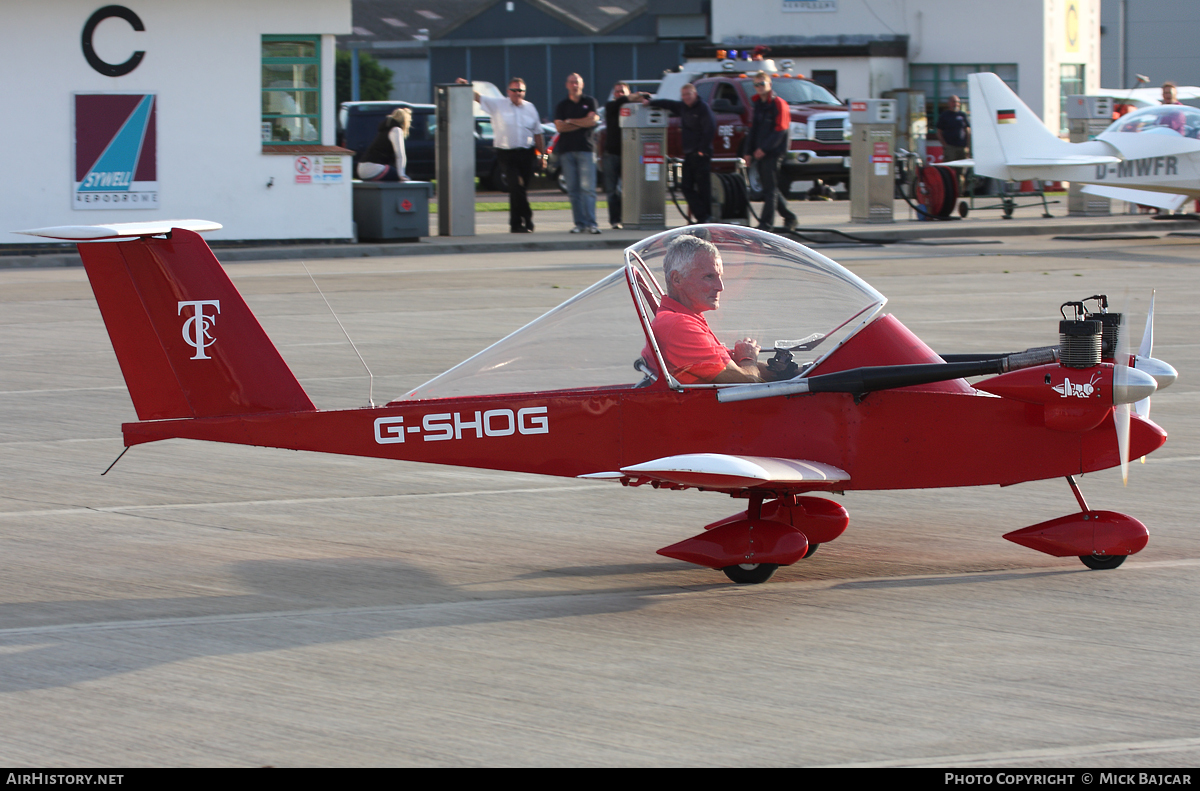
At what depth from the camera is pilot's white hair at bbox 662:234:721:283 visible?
19.4ft

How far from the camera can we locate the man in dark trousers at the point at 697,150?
899 inches

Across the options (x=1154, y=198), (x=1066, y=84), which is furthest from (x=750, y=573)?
(x=1066, y=84)

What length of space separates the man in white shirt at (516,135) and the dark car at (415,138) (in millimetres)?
10837

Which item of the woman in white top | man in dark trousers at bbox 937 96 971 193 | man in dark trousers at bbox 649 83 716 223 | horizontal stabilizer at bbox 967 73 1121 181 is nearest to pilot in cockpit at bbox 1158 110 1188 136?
horizontal stabilizer at bbox 967 73 1121 181

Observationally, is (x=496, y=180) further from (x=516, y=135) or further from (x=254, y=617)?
(x=254, y=617)

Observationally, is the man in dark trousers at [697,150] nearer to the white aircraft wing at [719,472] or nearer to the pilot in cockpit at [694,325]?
the pilot in cockpit at [694,325]

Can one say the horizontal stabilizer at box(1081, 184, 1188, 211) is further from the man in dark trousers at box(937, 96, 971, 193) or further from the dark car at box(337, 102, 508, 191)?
the dark car at box(337, 102, 508, 191)

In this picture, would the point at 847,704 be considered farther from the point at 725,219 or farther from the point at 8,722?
the point at 725,219

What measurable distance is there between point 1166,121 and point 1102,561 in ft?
59.6

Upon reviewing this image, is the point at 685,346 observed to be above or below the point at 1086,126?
below

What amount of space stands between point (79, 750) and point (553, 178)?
33.6 metres

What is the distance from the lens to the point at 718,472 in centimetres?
517

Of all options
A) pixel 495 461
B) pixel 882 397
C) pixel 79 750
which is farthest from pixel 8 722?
pixel 882 397

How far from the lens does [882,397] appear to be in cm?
573
